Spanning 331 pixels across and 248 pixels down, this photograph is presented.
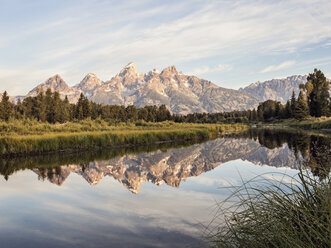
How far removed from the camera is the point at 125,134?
32.0 m

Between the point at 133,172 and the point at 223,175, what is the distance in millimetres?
5237

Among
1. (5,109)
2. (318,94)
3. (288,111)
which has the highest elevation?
(318,94)

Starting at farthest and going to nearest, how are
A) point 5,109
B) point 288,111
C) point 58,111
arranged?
point 288,111 < point 58,111 < point 5,109

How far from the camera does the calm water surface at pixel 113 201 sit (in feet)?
22.5

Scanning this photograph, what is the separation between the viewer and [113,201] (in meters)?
10.1

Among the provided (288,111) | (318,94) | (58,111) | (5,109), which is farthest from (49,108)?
(288,111)

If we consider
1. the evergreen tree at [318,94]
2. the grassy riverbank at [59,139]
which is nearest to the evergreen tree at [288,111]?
the evergreen tree at [318,94]

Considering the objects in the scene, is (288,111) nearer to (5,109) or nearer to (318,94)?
(318,94)

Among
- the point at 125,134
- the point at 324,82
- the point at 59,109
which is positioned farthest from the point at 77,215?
the point at 324,82

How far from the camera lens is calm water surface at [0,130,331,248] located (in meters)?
6.87

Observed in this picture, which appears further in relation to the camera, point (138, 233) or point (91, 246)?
point (138, 233)

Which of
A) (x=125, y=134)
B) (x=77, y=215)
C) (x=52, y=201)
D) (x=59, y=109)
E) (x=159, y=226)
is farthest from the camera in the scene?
(x=59, y=109)

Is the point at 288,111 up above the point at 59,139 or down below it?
above

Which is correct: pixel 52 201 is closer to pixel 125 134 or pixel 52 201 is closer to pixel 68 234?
pixel 68 234
